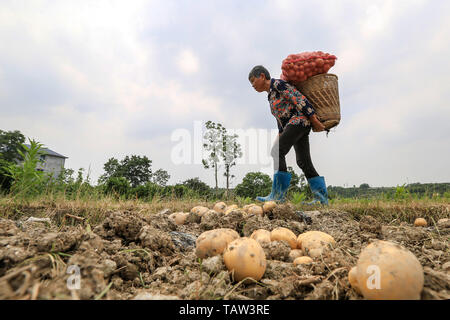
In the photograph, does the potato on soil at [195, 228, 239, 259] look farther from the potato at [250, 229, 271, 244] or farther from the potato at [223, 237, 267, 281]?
the potato at [250, 229, 271, 244]

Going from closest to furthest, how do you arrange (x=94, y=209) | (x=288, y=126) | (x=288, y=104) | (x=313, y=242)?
(x=313, y=242) → (x=94, y=209) → (x=288, y=126) → (x=288, y=104)

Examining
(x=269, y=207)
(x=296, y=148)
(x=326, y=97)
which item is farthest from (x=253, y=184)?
(x=269, y=207)

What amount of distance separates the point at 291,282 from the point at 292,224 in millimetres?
1126

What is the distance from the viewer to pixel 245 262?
44.6 inches

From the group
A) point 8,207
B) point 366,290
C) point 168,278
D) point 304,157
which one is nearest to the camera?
point 366,290

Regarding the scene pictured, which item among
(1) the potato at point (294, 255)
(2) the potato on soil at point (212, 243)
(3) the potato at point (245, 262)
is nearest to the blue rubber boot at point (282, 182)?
(1) the potato at point (294, 255)

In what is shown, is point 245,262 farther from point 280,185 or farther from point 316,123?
point 316,123

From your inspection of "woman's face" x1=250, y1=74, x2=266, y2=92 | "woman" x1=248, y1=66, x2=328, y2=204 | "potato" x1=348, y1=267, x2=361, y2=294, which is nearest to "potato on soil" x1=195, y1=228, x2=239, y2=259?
"potato" x1=348, y1=267, x2=361, y2=294

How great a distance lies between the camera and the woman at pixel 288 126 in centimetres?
409

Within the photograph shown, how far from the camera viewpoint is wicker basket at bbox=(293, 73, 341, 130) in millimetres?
3979

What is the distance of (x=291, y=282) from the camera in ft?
3.67

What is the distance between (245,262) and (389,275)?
22.5 inches
